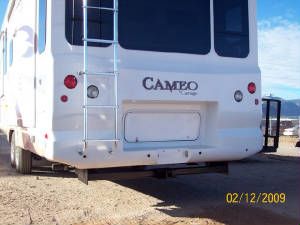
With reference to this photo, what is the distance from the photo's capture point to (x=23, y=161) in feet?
29.4

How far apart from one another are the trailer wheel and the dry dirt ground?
17 centimetres

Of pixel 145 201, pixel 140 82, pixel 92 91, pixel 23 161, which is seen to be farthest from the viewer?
pixel 23 161

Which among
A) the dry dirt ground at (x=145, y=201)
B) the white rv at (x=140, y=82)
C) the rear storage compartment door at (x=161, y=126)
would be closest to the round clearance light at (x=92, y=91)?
the white rv at (x=140, y=82)

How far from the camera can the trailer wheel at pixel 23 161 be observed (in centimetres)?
885

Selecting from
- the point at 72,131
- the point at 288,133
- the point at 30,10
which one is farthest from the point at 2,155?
the point at 288,133

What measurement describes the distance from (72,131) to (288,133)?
25.4m

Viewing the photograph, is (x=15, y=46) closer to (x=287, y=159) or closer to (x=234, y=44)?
(x=234, y=44)

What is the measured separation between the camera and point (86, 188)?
8227 mm
